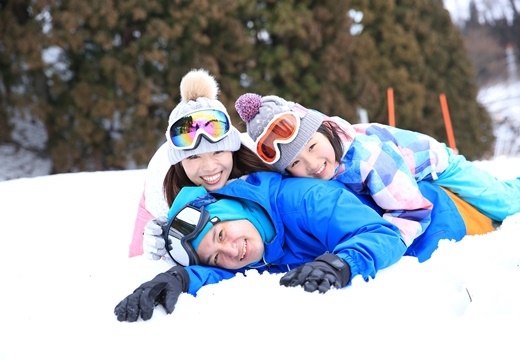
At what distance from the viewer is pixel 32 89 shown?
8484 mm

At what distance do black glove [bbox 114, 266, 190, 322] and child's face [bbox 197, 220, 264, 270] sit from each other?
0.18m

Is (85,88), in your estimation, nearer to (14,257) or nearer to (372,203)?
(14,257)

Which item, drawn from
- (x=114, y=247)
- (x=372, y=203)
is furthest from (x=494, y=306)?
(x=114, y=247)

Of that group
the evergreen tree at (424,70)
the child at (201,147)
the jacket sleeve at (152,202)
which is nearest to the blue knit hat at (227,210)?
the child at (201,147)

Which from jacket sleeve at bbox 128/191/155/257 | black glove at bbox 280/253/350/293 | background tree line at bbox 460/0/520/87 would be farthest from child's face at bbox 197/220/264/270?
background tree line at bbox 460/0/520/87

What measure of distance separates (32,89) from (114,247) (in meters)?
6.25

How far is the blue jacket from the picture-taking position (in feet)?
6.42

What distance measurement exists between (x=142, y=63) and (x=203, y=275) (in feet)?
23.4

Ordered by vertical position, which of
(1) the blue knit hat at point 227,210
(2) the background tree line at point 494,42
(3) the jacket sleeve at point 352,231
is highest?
(2) the background tree line at point 494,42

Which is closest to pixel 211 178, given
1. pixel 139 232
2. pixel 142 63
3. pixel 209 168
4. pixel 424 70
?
pixel 209 168

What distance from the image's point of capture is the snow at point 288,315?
142 cm

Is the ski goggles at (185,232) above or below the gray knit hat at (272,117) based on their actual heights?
below

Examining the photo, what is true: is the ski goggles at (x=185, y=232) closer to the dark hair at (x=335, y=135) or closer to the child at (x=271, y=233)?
the child at (x=271, y=233)

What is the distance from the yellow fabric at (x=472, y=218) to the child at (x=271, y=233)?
38cm
